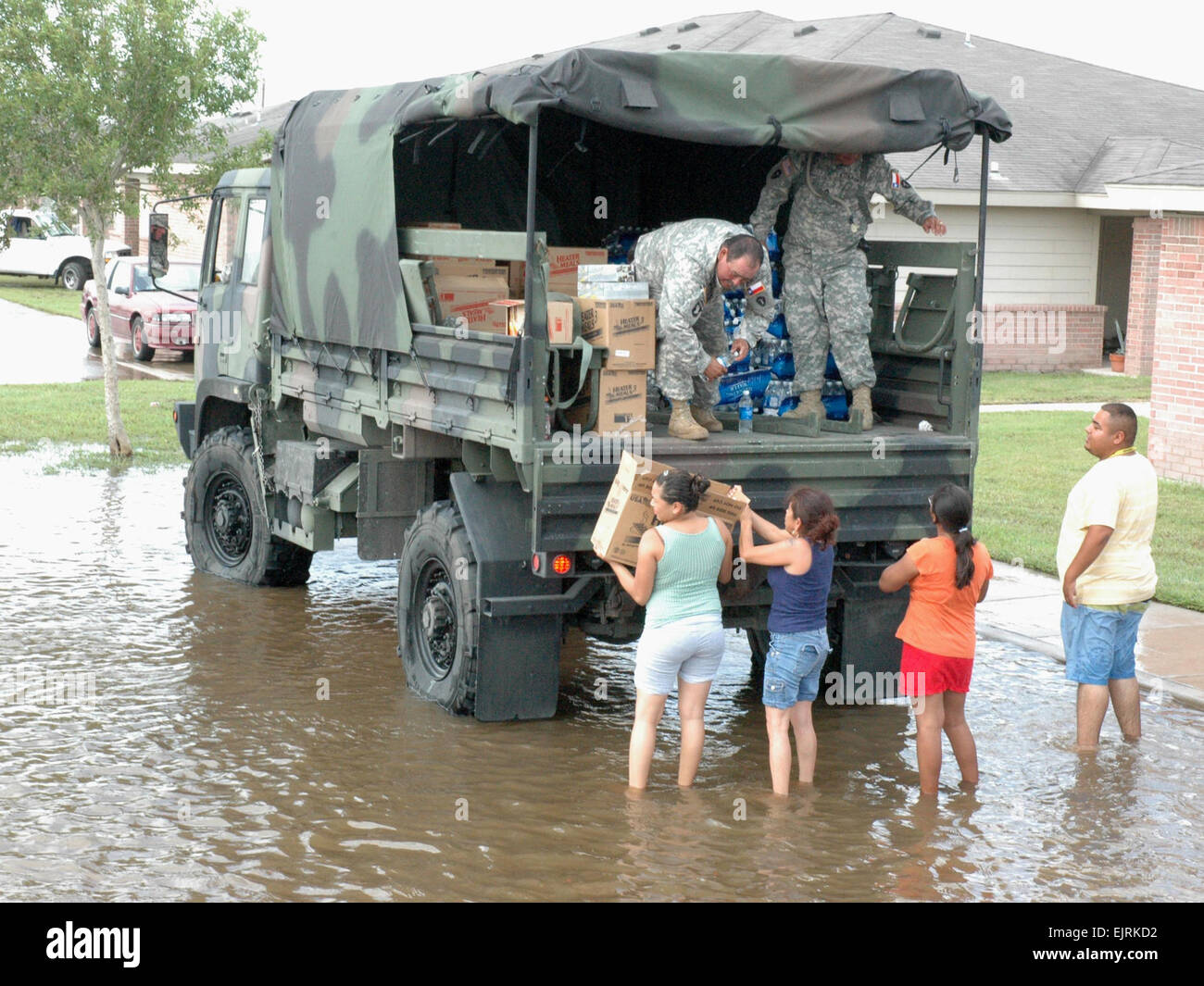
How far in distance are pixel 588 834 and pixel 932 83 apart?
4.10 metres

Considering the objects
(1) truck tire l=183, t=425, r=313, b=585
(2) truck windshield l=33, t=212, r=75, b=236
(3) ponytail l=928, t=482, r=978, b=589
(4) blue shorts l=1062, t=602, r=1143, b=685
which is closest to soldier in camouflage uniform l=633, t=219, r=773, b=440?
(3) ponytail l=928, t=482, r=978, b=589

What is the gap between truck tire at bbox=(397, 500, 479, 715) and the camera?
7527 mm

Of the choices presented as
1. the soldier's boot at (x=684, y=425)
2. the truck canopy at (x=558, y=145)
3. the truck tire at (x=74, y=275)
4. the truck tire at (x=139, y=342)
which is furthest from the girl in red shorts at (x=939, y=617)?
the truck tire at (x=74, y=275)

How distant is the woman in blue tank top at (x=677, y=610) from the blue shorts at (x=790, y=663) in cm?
24

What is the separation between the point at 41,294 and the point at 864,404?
106 ft

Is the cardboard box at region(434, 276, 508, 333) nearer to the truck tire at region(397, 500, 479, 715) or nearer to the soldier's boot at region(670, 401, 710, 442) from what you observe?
the truck tire at region(397, 500, 479, 715)

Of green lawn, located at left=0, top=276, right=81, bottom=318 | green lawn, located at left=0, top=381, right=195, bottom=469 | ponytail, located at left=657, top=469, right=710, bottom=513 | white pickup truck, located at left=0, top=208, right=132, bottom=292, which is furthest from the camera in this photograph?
white pickup truck, located at left=0, top=208, right=132, bottom=292

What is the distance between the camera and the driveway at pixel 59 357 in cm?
2262

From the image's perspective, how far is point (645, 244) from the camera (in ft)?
26.0

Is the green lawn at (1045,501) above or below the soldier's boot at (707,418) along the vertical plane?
below

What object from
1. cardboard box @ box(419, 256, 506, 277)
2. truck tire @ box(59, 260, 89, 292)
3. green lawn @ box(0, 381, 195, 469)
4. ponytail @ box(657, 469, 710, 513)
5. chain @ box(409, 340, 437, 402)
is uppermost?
truck tire @ box(59, 260, 89, 292)

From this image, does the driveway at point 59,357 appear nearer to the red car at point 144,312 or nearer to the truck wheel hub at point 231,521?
the red car at point 144,312

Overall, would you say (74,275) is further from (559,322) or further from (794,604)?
(794,604)

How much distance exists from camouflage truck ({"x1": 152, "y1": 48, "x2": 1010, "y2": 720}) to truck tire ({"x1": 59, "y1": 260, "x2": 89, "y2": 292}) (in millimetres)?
30056
